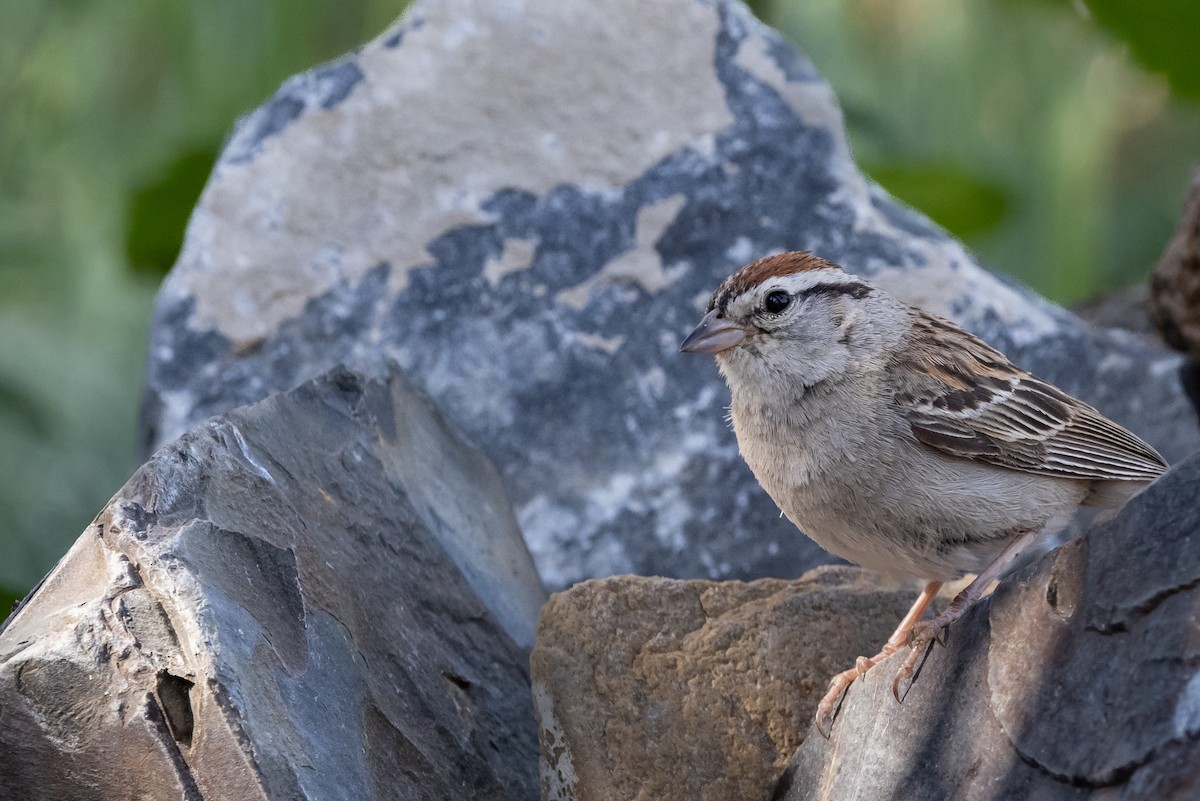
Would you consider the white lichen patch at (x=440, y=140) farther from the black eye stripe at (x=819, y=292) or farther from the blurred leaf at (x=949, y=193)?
the blurred leaf at (x=949, y=193)

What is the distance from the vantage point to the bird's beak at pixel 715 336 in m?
3.74

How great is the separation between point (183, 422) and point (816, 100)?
9.05ft

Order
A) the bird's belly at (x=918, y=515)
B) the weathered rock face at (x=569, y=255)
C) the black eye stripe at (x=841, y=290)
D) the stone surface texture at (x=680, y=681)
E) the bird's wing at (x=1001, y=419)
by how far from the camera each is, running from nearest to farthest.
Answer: the stone surface texture at (x=680, y=681) < the bird's belly at (x=918, y=515) < the bird's wing at (x=1001, y=419) < the black eye stripe at (x=841, y=290) < the weathered rock face at (x=569, y=255)

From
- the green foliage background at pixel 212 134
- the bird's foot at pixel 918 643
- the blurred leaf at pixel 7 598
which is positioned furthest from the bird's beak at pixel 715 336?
the green foliage background at pixel 212 134

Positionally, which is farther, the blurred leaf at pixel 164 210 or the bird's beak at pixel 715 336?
the blurred leaf at pixel 164 210

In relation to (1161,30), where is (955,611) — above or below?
below

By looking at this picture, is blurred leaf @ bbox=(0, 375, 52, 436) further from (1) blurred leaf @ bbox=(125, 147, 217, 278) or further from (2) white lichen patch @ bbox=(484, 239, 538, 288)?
(2) white lichen patch @ bbox=(484, 239, 538, 288)

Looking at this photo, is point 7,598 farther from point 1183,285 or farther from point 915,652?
point 1183,285

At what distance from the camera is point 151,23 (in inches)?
281

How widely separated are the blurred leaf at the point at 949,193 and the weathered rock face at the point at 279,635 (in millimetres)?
4247

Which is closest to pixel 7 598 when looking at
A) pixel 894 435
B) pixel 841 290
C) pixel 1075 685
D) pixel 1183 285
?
pixel 841 290

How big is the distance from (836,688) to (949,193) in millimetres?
4731

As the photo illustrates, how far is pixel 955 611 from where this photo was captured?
10.4 ft

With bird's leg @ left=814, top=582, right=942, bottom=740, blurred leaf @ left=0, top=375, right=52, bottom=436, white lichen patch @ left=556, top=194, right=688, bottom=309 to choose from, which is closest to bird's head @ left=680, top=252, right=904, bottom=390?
bird's leg @ left=814, top=582, right=942, bottom=740
